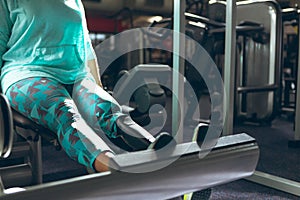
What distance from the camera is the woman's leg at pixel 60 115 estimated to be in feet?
3.21

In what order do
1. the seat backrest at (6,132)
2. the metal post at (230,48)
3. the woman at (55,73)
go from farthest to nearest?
the metal post at (230,48) < the woman at (55,73) < the seat backrest at (6,132)

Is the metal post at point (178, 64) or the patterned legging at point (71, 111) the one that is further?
the metal post at point (178, 64)

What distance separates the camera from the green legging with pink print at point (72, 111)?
99cm

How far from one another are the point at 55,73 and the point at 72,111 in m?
0.26

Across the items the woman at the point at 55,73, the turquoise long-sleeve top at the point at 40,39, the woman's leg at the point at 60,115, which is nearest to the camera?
the woman's leg at the point at 60,115

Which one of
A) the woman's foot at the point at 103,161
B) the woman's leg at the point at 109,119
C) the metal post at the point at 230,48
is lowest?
the woman's foot at the point at 103,161

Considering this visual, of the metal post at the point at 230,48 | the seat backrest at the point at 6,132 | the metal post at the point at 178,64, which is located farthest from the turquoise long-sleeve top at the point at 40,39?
the metal post at the point at 230,48

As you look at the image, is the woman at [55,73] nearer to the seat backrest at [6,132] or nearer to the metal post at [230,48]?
the seat backrest at [6,132]

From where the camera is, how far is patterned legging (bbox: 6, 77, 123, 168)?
3.26 feet

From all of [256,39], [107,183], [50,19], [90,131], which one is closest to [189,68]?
[256,39]

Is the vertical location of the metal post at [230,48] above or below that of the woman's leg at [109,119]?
above

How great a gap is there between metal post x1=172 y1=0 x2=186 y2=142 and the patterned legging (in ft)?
2.20

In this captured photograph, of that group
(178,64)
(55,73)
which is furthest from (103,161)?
(178,64)

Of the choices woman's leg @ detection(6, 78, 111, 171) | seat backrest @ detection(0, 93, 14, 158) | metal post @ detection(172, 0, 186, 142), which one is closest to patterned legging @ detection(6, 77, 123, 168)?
woman's leg @ detection(6, 78, 111, 171)
